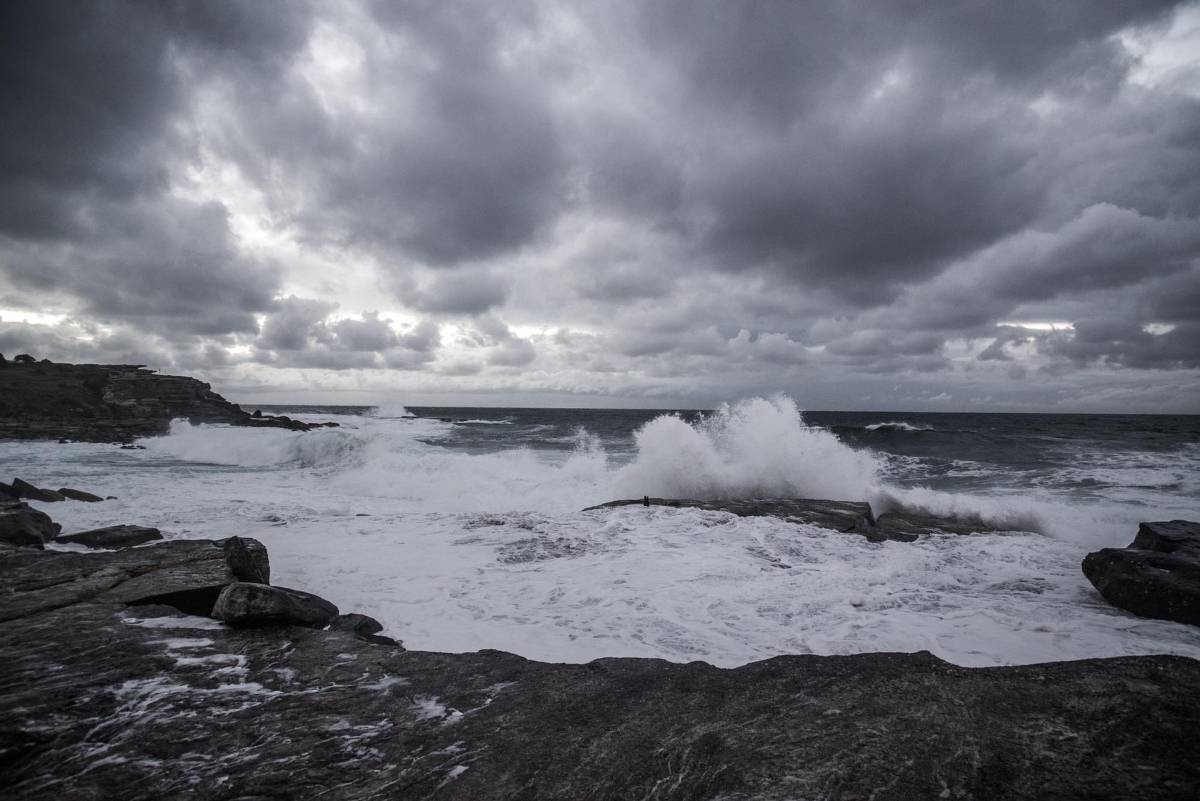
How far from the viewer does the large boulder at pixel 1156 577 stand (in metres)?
5.73

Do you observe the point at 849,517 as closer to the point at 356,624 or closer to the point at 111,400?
the point at 356,624

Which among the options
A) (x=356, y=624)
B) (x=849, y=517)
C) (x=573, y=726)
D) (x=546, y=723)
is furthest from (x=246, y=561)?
(x=849, y=517)

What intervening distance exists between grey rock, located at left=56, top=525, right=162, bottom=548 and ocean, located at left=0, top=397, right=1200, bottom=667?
1.22m

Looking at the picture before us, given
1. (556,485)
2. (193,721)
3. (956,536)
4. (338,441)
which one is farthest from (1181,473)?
(338,441)

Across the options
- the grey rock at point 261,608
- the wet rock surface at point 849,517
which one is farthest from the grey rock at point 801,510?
the grey rock at point 261,608

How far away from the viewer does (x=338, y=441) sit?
24.3 metres

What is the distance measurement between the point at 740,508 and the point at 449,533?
6094 millimetres

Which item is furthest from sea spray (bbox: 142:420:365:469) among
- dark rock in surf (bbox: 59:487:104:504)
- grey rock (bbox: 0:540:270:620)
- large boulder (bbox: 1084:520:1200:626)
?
large boulder (bbox: 1084:520:1200:626)

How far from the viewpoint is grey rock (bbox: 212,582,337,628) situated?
4.70 meters

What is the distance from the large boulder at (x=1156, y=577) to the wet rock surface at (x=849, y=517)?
3317mm

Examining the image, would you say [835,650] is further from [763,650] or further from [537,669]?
[537,669]

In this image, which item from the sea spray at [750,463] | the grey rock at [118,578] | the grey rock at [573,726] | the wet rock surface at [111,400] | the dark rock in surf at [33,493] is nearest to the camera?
the grey rock at [573,726]

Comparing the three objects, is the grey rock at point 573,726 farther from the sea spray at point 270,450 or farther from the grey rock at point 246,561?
the sea spray at point 270,450

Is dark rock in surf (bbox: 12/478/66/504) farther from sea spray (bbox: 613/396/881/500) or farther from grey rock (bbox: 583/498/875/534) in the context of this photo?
sea spray (bbox: 613/396/881/500)
